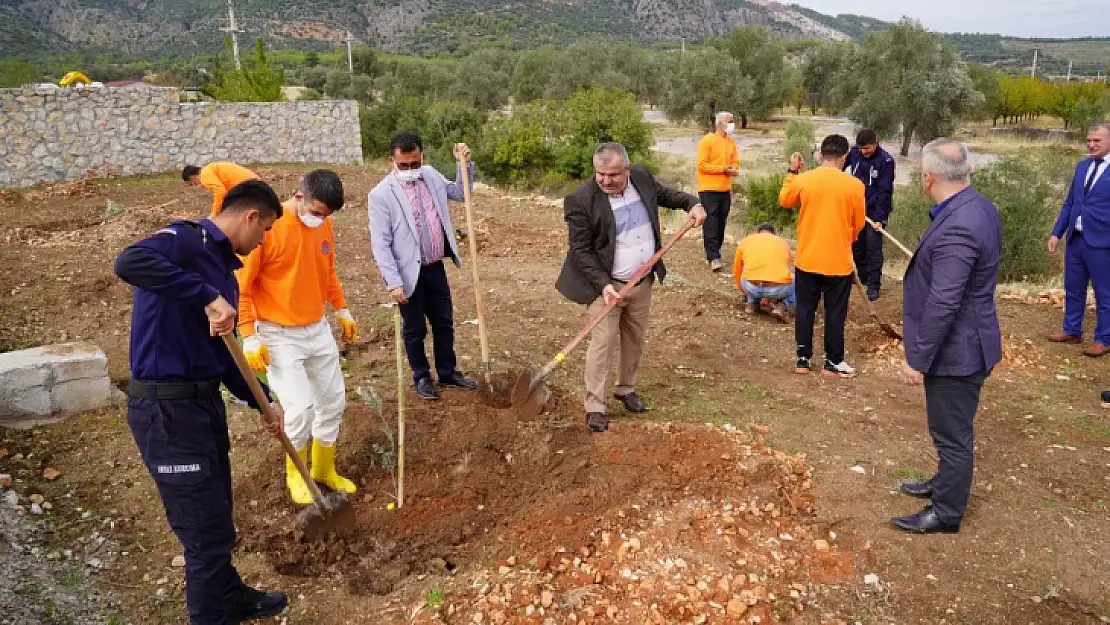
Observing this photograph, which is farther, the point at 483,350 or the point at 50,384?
the point at 483,350

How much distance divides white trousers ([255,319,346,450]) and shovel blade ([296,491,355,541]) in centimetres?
37

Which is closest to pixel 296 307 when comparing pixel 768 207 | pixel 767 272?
pixel 767 272

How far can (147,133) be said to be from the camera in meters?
15.1

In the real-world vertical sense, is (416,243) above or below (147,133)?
below

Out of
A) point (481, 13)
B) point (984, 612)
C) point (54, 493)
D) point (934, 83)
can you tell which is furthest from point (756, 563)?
point (481, 13)

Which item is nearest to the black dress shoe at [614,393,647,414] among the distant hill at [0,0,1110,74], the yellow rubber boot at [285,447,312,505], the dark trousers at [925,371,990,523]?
the dark trousers at [925,371,990,523]

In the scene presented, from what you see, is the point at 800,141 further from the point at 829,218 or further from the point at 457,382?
the point at 457,382

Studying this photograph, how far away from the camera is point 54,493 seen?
4.17 m

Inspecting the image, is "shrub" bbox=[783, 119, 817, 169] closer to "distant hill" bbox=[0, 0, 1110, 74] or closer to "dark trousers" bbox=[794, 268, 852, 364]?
"distant hill" bbox=[0, 0, 1110, 74]

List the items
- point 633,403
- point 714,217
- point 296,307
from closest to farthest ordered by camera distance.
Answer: point 296,307
point 633,403
point 714,217

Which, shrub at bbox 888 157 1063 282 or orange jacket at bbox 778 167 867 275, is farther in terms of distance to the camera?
shrub at bbox 888 157 1063 282

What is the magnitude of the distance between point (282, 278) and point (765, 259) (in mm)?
4743

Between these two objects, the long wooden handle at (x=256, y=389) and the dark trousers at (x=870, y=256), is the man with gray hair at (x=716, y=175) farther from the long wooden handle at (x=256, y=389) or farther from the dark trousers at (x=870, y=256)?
the long wooden handle at (x=256, y=389)

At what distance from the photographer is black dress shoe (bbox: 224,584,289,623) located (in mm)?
3104
